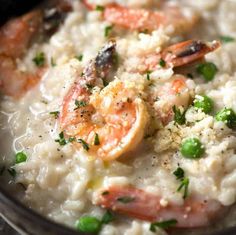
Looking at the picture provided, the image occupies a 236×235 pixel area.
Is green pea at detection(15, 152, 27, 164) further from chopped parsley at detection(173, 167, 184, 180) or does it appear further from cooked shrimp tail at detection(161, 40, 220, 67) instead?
cooked shrimp tail at detection(161, 40, 220, 67)

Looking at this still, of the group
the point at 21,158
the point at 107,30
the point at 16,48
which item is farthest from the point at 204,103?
the point at 16,48

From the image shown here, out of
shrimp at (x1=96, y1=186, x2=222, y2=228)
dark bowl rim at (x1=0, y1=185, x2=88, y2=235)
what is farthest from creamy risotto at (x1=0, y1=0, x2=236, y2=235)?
dark bowl rim at (x1=0, y1=185, x2=88, y2=235)

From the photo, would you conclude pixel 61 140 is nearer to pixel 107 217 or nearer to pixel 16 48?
pixel 107 217

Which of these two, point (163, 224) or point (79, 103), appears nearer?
point (163, 224)

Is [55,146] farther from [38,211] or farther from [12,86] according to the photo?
[12,86]

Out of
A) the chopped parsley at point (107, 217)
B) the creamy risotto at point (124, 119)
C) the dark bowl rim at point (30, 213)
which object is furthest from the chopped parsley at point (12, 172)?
the chopped parsley at point (107, 217)

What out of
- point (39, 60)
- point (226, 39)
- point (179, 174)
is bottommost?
point (226, 39)
